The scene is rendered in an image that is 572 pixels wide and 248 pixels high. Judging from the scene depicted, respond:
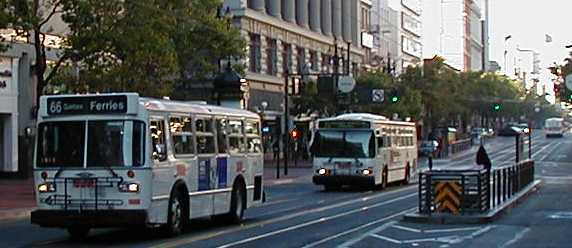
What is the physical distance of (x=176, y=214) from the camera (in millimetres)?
21406

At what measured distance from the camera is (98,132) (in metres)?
20.2

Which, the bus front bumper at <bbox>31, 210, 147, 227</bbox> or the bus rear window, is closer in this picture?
the bus front bumper at <bbox>31, 210, 147, 227</bbox>

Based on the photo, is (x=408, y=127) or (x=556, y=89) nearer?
(x=408, y=127)

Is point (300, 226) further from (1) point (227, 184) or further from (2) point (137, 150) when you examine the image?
(2) point (137, 150)

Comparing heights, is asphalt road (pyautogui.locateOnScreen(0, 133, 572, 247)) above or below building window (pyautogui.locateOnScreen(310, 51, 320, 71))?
below

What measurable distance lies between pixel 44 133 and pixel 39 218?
63.6 inches

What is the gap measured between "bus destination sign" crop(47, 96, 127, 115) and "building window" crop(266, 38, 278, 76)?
57995 mm

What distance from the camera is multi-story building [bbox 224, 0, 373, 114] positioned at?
7500cm

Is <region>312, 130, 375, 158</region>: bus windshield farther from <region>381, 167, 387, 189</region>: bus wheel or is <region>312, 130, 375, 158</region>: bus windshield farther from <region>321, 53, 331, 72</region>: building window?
<region>321, 53, 331, 72</region>: building window

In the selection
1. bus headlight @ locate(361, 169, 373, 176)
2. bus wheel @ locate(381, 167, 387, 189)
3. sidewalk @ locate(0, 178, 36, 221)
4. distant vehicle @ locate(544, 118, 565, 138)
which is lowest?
sidewalk @ locate(0, 178, 36, 221)

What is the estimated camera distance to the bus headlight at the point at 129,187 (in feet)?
64.9

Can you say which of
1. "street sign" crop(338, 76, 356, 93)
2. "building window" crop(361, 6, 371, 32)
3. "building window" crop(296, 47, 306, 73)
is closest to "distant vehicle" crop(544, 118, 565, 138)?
"building window" crop(361, 6, 371, 32)

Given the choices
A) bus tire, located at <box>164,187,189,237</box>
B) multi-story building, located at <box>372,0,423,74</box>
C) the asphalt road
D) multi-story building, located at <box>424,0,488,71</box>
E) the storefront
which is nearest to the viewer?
the asphalt road

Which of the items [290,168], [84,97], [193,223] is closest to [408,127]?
[290,168]
